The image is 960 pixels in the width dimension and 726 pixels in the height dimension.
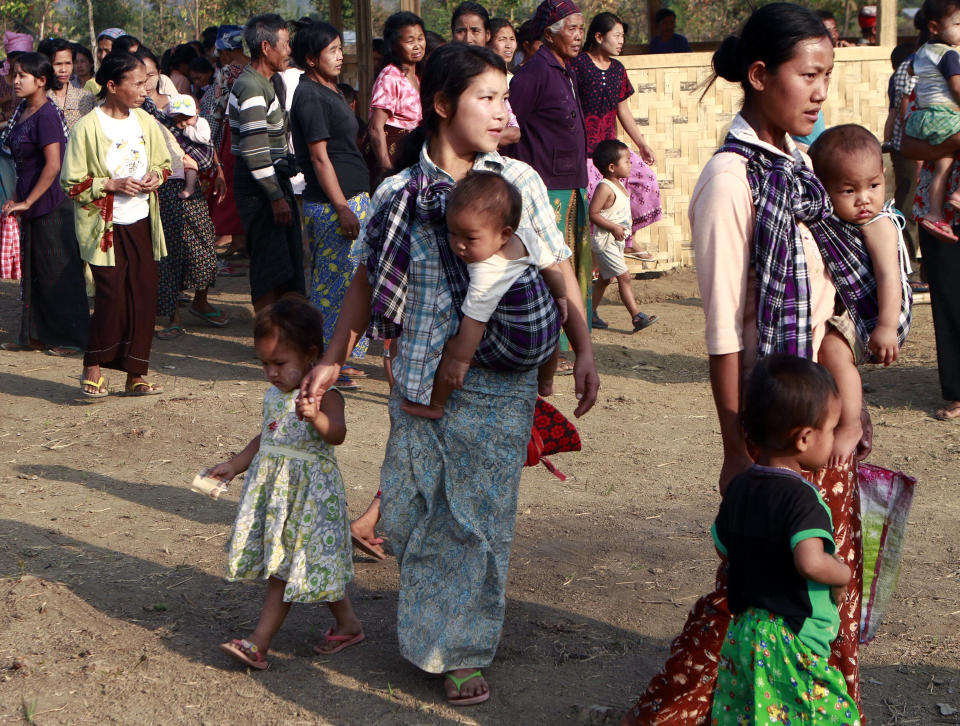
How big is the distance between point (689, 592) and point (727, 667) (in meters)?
1.57

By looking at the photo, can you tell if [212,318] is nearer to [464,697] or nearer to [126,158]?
[126,158]

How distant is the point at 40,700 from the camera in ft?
11.3

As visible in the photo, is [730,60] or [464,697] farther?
[464,697]

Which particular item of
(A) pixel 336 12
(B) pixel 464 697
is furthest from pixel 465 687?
(A) pixel 336 12

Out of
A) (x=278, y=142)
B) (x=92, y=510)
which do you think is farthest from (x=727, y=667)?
(x=278, y=142)

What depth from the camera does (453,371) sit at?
10.9ft

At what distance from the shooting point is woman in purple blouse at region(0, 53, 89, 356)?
25.0 feet

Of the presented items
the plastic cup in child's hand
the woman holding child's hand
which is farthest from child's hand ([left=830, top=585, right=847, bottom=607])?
the plastic cup in child's hand

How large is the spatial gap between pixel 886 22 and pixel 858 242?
845 cm

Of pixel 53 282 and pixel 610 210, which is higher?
pixel 610 210

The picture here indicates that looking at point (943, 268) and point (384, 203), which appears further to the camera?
point (943, 268)

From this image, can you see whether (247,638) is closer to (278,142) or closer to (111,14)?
(278,142)

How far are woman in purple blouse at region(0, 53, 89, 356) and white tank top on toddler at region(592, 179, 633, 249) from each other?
365cm

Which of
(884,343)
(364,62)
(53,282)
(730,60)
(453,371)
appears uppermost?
(364,62)
